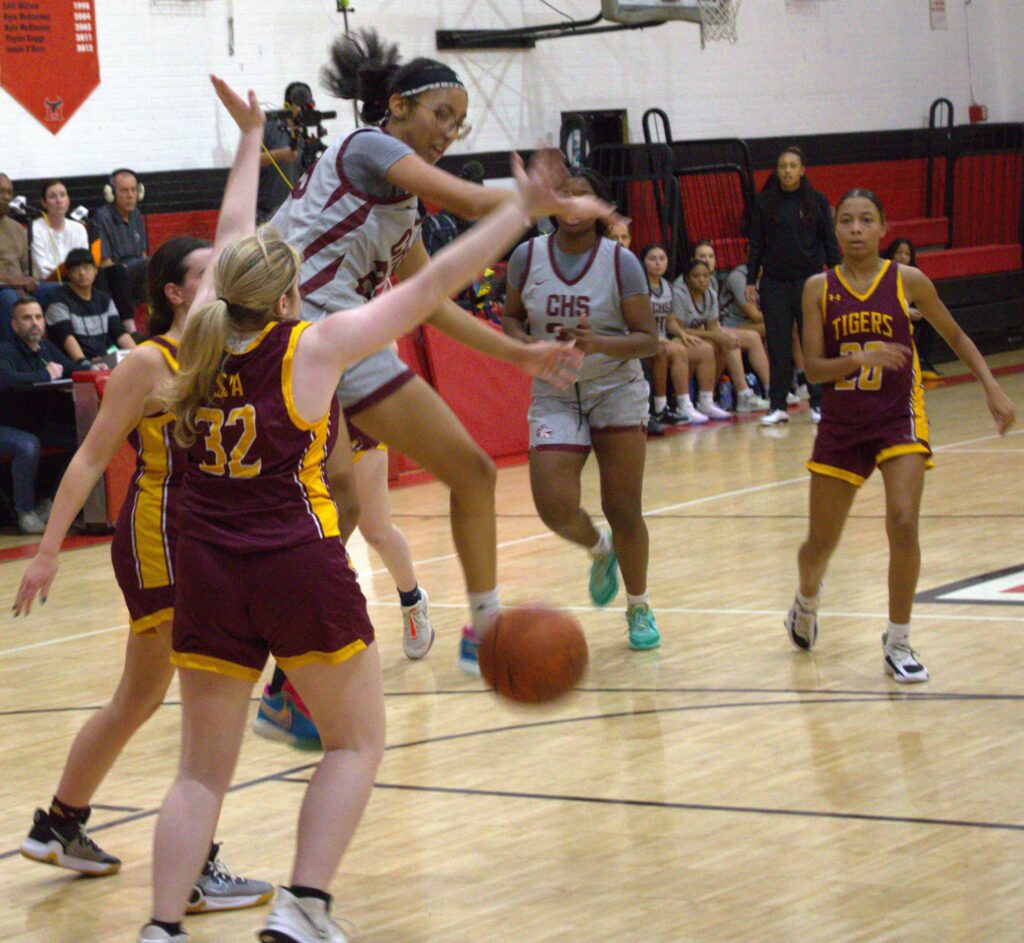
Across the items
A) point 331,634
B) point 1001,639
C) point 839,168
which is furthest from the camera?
point 839,168

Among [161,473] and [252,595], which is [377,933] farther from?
[161,473]

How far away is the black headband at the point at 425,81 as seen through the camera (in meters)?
4.56

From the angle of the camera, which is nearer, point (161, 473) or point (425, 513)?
point (161, 473)

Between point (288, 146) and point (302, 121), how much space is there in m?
0.47

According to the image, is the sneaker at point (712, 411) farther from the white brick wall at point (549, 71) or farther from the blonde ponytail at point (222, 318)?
the blonde ponytail at point (222, 318)

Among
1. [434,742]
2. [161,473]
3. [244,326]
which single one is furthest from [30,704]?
[244,326]

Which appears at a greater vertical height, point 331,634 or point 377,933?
point 331,634

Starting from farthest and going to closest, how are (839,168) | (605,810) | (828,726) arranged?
1. (839,168)
2. (828,726)
3. (605,810)

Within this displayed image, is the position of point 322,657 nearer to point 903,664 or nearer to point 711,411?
point 903,664

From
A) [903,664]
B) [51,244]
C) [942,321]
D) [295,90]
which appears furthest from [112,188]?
[903,664]

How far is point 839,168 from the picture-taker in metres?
18.5

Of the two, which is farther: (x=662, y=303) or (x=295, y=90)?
(x=662, y=303)

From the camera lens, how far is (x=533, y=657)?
3.93 meters

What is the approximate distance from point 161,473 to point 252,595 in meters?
0.87
